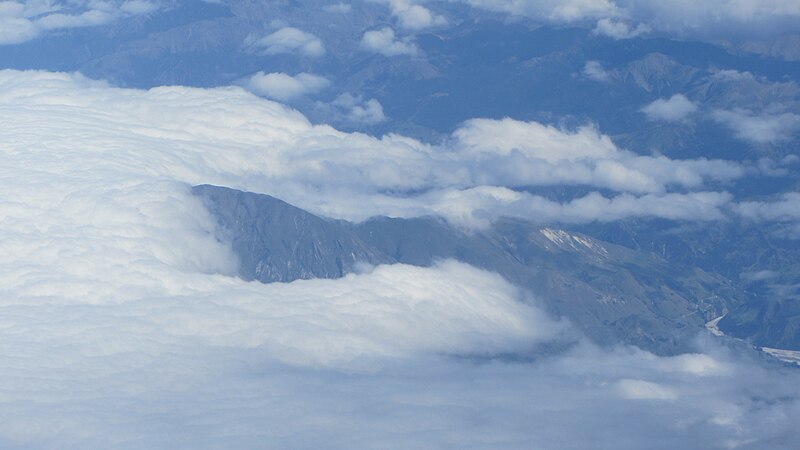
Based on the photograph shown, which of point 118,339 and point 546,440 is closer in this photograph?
point 546,440

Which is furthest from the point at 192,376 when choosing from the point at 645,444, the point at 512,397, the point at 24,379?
the point at 645,444

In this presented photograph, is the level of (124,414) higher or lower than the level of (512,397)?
lower

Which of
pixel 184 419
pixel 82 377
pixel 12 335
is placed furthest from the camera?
pixel 12 335

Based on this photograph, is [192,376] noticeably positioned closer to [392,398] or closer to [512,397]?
[392,398]

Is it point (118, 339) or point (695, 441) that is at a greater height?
point (118, 339)

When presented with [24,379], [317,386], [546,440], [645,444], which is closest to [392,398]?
[317,386]

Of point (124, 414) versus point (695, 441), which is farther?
point (695, 441)

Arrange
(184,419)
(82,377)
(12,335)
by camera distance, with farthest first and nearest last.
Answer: (12,335), (82,377), (184,419)

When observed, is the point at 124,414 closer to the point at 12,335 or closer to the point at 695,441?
the point at 12,335
